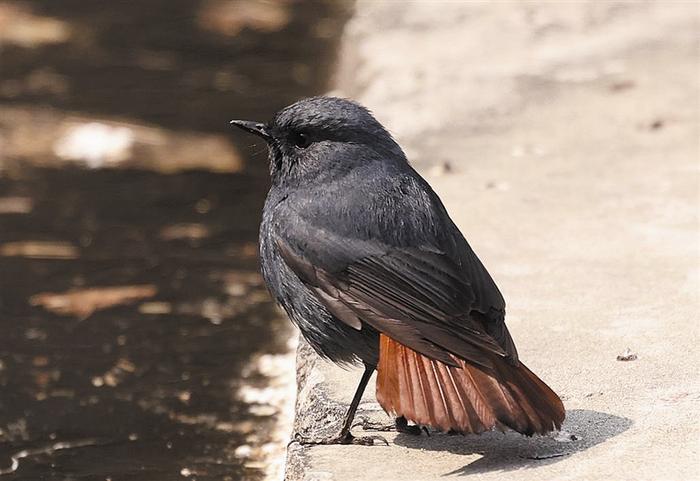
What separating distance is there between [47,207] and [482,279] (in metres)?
3.65

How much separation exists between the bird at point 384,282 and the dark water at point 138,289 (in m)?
0.97

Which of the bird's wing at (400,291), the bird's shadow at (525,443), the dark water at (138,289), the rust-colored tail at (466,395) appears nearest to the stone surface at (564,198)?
the bird's shadow at (525,443)

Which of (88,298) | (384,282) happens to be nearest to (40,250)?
(88,298)

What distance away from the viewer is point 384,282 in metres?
3.73

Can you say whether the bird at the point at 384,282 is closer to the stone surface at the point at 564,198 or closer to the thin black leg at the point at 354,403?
the thin black leg at the point at 354,403

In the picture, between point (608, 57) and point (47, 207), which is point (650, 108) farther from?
point (47, 207)

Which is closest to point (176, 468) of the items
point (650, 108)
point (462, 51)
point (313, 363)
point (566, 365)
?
point (313, 363)

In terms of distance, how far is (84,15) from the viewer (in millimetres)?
10422

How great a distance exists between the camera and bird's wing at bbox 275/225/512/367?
3.58 meters

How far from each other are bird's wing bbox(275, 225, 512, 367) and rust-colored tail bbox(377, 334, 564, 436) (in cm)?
4

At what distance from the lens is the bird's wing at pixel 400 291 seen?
358 centimetres

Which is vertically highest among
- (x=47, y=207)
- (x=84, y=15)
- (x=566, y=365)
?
(x=84, y=15)

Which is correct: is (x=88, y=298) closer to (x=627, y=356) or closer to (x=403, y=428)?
(x=403, y=428)

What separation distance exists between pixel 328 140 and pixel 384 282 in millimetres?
584
